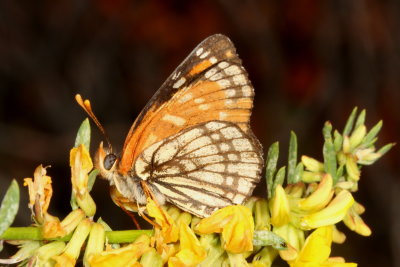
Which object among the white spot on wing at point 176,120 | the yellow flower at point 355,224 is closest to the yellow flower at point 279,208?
the yellow flower at point 355,224

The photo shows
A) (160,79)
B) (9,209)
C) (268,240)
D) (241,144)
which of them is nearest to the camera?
(9,209)

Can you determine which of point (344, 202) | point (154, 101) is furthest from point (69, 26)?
point (344, 202)

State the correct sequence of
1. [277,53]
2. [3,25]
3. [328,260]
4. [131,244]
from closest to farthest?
[131,244] < [328,260] < [3,25] < [277,53]

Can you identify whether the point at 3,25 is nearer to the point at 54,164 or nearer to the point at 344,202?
the point at 54,164

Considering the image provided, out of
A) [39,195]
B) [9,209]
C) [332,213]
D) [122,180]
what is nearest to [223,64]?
[122,180]

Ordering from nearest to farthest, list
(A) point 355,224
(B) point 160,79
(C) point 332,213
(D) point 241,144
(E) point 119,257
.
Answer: (E) point 119,257 < (C) point 332,213 < (A) point 355,224 < (D) point 241,144 < (B) point 160,79

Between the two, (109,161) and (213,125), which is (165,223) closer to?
(109,161)
